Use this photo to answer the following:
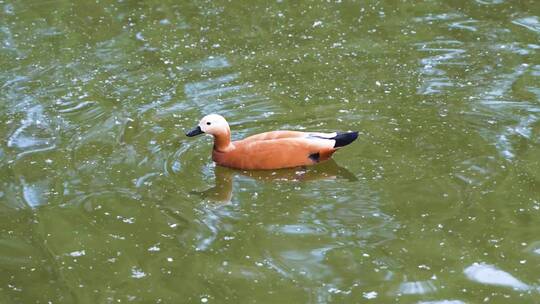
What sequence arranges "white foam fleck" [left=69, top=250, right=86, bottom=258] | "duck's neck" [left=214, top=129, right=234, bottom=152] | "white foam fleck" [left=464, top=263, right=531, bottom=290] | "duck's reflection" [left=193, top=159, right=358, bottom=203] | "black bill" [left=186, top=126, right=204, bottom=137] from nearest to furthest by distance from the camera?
1. "white foam fleck" [left=464, top=263, right=531, bottom=290]
2. "white foam fleck" [left=69, top=250, right=86, bottom=258]
3. "duck's reflection" [left=193, top=159, right=358, bottom=203]
4. "duck's neck" [left=214, top=129, right=234, bottom=152]
5. "black bill" [left=186, top=126, right=204, bottom=137]

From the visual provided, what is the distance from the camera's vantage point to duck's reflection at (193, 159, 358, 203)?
266 inches

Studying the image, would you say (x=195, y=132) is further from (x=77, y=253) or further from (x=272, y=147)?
(x=77, y=253)

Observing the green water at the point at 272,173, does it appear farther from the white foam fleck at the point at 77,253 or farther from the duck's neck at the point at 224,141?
the duck's neck at the point at 224,141

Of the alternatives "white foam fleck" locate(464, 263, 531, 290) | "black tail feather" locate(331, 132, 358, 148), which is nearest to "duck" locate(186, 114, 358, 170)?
"black tail feather" locate(331, 132, 358, 148)

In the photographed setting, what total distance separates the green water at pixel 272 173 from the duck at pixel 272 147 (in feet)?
0.32

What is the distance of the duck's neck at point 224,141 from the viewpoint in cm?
706

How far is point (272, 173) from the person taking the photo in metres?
6.99

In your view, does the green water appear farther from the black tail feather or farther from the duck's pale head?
the duck's pale head

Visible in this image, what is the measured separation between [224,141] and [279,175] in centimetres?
50

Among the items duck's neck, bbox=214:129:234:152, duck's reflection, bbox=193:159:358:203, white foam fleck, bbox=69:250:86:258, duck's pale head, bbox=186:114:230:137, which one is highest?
duck's pale head, bbox=186:114:230:137

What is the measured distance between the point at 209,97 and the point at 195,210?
80.0 inches

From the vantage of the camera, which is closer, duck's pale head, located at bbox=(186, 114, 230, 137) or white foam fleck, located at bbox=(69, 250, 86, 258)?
white foam fleck, located at bbox=(69, 250, 86, 258)

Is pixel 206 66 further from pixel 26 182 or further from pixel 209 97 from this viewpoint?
pixel 26 182

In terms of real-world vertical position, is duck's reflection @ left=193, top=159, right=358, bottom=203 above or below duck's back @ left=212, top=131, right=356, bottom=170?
below
